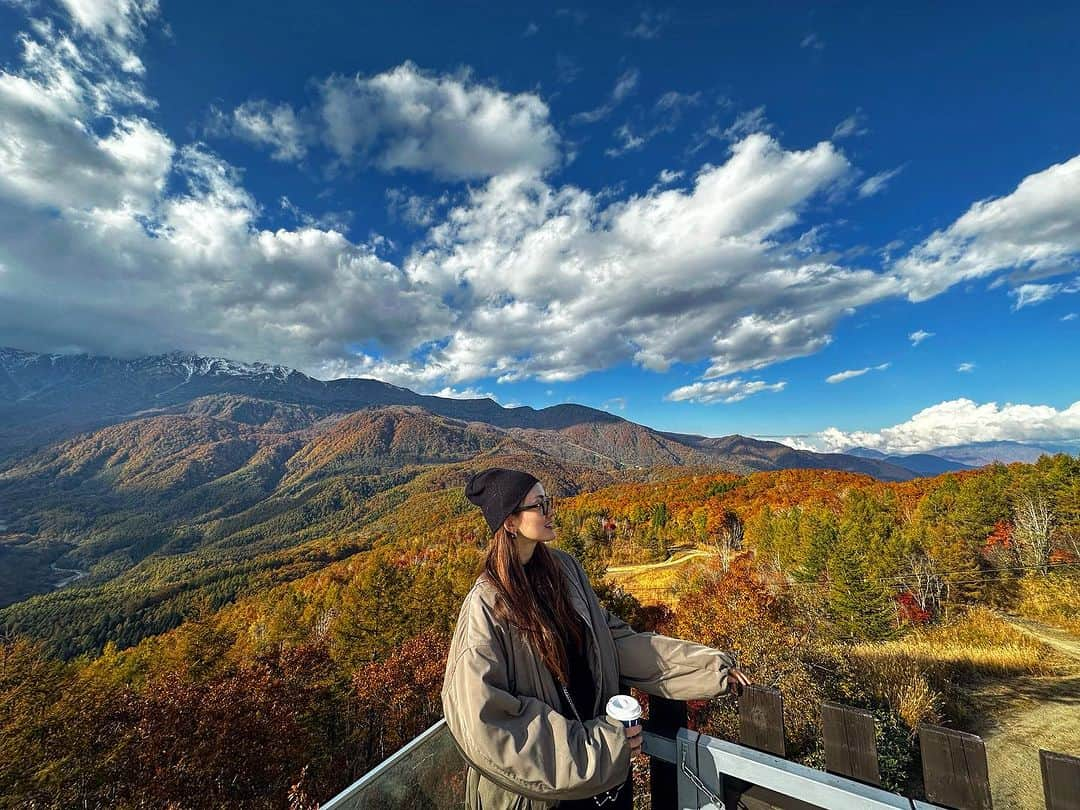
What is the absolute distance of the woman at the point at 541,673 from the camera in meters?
1.46

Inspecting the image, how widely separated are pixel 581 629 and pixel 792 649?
21.0 ft

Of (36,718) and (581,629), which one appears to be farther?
(36,718)

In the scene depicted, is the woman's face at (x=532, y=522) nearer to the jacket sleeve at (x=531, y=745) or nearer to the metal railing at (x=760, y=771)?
the jacket sleeve at (x=531, y=745)

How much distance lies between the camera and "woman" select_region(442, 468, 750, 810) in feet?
4.79

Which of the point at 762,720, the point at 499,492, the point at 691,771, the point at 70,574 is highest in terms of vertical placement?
the point at 499,492

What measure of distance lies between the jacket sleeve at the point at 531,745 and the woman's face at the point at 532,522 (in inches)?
24.7

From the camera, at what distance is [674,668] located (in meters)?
1.91

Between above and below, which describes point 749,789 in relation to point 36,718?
above

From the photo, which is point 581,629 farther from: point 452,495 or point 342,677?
point 452,495

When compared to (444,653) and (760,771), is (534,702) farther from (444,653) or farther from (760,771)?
(444,653)

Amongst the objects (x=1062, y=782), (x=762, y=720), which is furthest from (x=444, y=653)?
(x=1062, y=782)

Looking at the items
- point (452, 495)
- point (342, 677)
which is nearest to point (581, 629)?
point (342, 677)

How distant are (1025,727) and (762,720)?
20.0 ft

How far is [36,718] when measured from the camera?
13781mm
